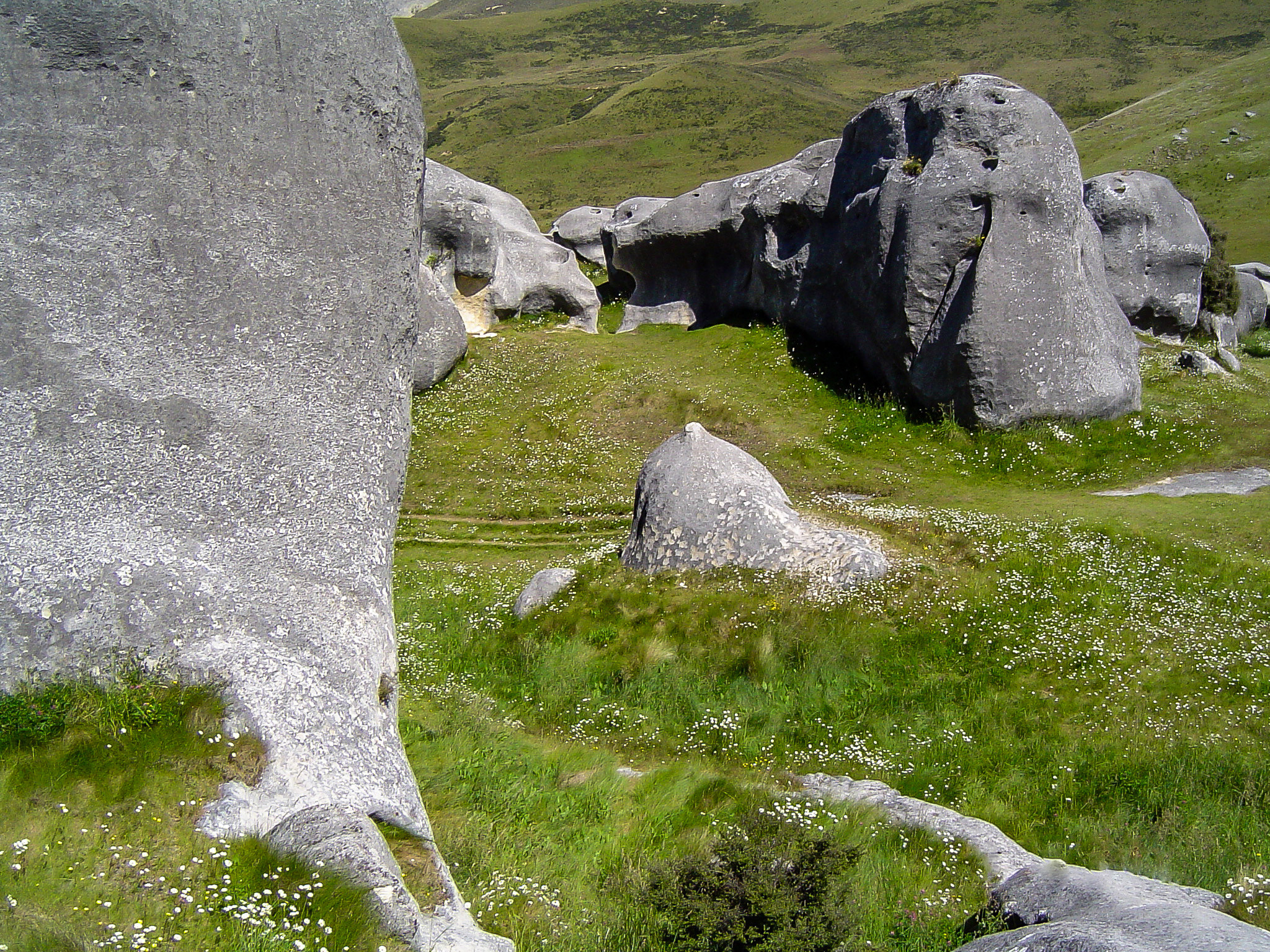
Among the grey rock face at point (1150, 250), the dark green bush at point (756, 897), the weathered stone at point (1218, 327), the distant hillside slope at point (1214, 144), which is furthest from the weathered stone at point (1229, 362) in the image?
the distant hillside slope at point (1214, 144)

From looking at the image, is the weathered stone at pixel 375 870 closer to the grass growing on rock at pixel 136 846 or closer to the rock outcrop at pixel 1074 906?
the grass growing on rock at pixel 136 846

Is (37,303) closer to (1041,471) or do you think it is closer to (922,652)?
(922,652)

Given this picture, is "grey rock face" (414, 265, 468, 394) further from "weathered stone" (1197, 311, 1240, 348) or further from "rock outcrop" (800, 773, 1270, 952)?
"weathered stone" (1197, 311, 1240, 348)

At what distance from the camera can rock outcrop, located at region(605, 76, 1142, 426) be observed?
17.5m

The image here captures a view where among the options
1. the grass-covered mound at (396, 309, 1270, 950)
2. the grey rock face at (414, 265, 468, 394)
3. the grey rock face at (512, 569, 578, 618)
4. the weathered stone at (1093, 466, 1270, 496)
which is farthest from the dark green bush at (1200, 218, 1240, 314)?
the grey rock face at (512, 569, 578, 618)

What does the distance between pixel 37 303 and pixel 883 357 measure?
55.1 feet

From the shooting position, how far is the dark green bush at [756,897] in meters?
4.71

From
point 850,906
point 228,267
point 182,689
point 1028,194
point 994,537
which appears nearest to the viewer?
point 182,689

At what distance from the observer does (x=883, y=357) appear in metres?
20.0

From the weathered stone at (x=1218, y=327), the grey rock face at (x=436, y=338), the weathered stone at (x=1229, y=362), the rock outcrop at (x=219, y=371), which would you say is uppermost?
the rock outcrop at (x=219, y=371)

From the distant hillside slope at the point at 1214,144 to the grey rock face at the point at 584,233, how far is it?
3142 centimetres

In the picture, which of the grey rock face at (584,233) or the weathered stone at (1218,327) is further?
the grey rock face at (584,233)

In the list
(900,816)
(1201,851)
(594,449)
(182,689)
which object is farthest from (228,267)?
(594,449)

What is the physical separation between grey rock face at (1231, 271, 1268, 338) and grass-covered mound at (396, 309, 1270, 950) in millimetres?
11633
